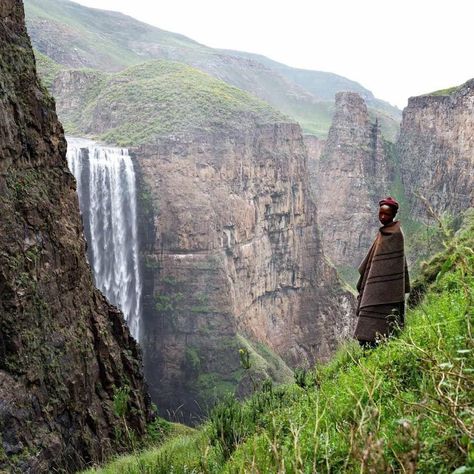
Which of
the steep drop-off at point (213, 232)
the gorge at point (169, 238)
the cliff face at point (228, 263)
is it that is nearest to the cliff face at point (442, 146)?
the gorge at point (169, 238)

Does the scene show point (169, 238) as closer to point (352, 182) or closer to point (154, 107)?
point (154, 107)

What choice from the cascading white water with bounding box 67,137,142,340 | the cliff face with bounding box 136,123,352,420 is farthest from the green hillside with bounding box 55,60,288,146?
the cascading white water with bounding box 67,137,142,340

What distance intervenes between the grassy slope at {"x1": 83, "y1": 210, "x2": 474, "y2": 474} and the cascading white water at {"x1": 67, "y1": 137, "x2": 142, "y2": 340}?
89.9 ft

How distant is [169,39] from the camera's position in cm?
13825

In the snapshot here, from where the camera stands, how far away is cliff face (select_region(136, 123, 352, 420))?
121ft

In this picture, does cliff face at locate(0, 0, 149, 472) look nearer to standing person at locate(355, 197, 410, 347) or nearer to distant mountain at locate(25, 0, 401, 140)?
standing person at locate(355, 197, 410, 347)

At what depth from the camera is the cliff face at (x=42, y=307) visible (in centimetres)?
940

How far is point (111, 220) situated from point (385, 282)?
97.9 feet

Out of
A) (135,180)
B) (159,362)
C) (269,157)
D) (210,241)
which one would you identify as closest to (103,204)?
(135,180)

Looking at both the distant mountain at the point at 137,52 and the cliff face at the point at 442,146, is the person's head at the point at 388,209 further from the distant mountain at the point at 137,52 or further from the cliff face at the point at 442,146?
the distant mountain at the point at 137,52

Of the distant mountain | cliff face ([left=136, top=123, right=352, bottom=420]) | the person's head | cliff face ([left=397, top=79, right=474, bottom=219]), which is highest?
the distant mountain

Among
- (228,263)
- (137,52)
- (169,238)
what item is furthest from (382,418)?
(137,52)

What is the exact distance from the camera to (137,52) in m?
122

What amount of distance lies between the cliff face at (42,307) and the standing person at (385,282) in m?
4.69
